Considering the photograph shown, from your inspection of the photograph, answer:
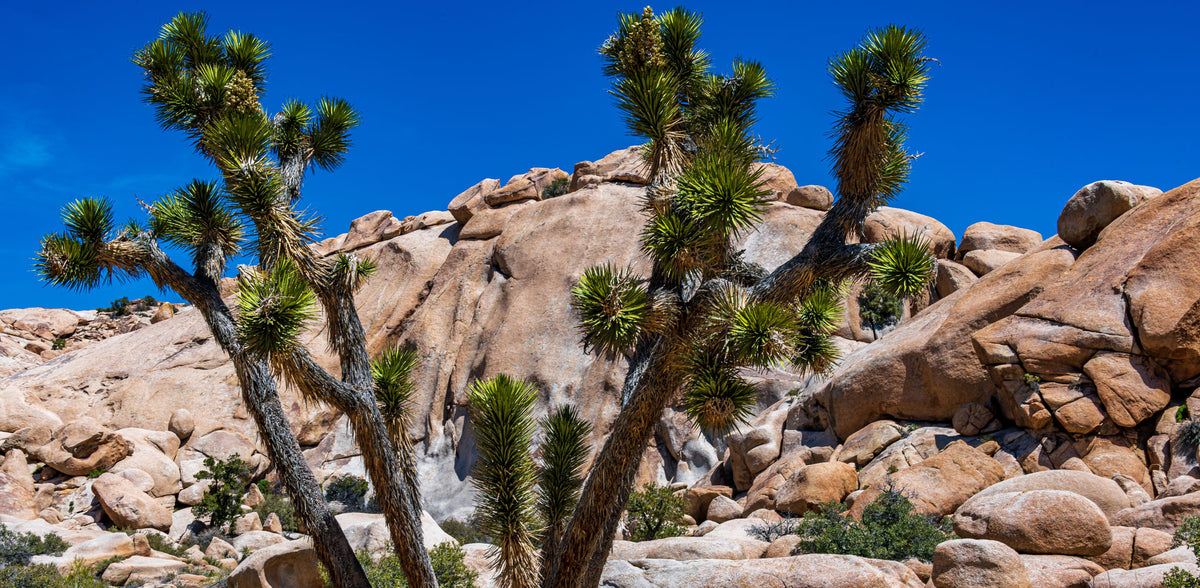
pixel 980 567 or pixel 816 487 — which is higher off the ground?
pixel 816 487

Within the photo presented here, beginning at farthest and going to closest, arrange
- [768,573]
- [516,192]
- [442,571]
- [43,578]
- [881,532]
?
[516,192], [43,578], [881,532], [442,571], [768,573]

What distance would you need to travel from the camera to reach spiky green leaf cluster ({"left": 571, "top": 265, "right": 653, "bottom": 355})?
6.76 metres

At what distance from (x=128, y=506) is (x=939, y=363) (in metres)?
19.2

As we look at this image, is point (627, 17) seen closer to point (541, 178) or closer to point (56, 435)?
point (56, 435)

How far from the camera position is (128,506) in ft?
65.6

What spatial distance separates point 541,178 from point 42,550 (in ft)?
80.2

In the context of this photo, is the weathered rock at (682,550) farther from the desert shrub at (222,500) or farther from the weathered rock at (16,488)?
the weathered rock at (16,488)

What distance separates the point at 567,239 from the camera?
97.5 feet

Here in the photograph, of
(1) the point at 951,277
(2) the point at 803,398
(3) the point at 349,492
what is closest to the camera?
(2) the point at 803,398

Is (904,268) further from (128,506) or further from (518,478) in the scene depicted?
(128,506)

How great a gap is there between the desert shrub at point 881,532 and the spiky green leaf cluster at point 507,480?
524 cm

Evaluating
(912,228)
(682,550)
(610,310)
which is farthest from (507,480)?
(912,228)

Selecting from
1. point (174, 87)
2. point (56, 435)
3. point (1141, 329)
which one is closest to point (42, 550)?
point (56, 435)

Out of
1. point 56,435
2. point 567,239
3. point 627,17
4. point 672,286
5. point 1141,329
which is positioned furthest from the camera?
point 567,239
